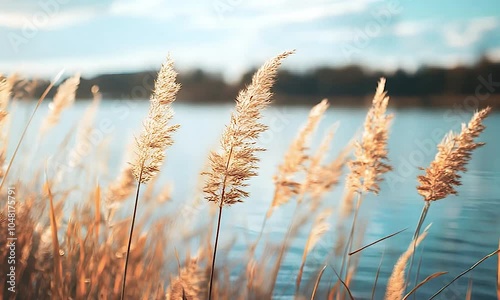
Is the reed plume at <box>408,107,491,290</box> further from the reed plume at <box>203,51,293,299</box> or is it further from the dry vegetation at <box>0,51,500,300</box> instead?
the reed plume at <box>203,51,293,299</box>

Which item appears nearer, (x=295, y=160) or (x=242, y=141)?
(x=242, y=141)

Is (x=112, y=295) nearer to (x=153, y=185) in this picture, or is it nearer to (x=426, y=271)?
(x=153, y=185)

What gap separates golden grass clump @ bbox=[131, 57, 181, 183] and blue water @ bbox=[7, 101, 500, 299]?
485 mm

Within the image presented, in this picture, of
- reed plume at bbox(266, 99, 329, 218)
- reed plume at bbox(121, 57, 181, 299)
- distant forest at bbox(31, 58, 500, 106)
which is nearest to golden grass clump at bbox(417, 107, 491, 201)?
reed plume at bbox(266, 99, 329, 218)

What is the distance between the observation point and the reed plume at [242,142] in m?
1.04

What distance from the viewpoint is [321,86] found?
90.2 inches

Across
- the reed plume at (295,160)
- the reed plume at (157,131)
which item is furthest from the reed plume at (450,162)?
the reed plume at (157,131)

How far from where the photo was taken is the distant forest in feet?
6.73

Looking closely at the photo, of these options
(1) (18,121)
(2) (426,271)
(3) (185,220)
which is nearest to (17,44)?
(1) (18,121)

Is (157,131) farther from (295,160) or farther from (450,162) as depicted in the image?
(450,162)

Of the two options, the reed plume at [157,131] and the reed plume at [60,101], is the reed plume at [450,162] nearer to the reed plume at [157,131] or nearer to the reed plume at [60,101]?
the reed plume at [157,131]

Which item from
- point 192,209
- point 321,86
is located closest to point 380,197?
point 321,86

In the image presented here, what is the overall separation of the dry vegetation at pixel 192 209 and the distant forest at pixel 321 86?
0.47 m

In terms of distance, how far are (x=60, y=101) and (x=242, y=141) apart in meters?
0.67
